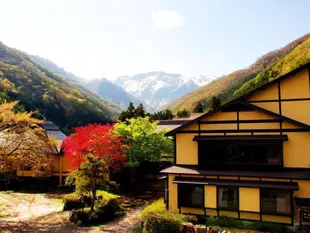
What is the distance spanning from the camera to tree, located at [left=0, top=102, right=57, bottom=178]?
637 inches

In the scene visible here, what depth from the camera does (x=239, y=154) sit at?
14.7 m

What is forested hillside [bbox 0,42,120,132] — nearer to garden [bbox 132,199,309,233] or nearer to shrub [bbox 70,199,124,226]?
shrub [bbox 70,199,124,226]

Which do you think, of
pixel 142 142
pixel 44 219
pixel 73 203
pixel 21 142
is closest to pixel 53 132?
pixel 142 142

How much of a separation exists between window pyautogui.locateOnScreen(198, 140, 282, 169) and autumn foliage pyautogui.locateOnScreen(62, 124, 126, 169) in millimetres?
8587

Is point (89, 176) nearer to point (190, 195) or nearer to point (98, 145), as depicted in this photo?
point (190, 195)

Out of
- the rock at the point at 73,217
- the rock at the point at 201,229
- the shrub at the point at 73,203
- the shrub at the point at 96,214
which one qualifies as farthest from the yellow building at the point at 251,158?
the shrub at the point at 73,203

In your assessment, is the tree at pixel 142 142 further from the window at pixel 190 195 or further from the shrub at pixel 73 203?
the window at pixel 190 195

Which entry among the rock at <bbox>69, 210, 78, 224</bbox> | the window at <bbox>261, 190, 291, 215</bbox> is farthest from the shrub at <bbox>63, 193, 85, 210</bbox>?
the window at <bbox>261, 190, 291, 215</bbox>

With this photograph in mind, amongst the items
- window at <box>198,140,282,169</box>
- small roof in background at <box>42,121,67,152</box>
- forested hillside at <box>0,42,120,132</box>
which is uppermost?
forested hillside at <box>0,42,120,132</box>

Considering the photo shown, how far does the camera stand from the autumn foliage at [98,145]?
2169 cm

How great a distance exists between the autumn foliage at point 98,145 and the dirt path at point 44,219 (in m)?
3.96

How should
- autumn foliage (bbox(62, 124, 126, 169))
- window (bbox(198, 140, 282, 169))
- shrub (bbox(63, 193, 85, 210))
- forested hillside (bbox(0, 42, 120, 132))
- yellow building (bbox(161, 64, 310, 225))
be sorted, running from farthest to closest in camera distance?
forested hillside (bbox(0, 42, 120, 132)), autumn foliage (bbox(62, 124, 126, 169)), shrub (bbox(63, 193, 85, 210)), window (bbox(198, 140, 282, 169)), yellow building (bbox(161, 64, 310, 225))

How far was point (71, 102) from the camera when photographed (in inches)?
3974

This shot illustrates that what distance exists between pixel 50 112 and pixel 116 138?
69.7 meters
